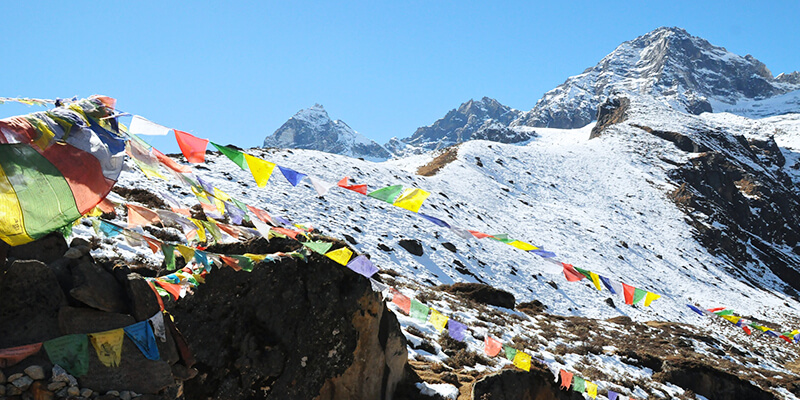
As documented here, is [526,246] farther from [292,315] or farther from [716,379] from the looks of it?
[716,379]

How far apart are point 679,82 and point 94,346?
510ft

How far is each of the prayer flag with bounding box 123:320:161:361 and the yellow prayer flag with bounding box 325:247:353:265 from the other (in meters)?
2.42

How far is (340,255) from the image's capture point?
596 centimetres

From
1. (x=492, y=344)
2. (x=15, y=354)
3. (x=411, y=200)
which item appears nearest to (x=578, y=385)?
(x=492, y=344)

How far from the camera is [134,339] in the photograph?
3.83m

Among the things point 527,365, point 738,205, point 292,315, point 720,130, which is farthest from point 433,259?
point 720,130

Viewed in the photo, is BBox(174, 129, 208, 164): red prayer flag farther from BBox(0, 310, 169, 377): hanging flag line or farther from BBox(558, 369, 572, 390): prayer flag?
BBox(558, 369, 572, 390): prayer flag

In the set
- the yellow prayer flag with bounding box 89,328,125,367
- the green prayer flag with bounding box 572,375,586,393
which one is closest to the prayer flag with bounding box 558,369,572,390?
the green prayer flag with bounding box 572,375,586,393

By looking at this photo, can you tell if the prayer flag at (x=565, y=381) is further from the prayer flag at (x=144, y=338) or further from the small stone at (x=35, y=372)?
the small stone at (x=35, y=372)

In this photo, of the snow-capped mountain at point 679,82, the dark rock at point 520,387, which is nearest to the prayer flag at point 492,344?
the dark rock at point 520,387

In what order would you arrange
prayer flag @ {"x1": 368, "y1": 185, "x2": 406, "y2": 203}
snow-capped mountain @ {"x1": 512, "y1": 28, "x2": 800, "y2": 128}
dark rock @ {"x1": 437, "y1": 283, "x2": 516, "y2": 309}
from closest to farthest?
prayer flag @ {"x1": 368, "y1": 185, "x2": 406, "y2": 203} < dark rock @ {"x1": 437, "y1": 283, "x2": 516, "y2": 309} < snow-capped mountain @ {"x1": 512, "y1": 28, "x2": 800, "y2": 128}

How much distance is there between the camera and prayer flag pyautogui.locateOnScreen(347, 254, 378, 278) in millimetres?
5793

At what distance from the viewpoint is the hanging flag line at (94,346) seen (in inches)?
130

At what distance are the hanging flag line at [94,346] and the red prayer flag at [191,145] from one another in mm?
1816
